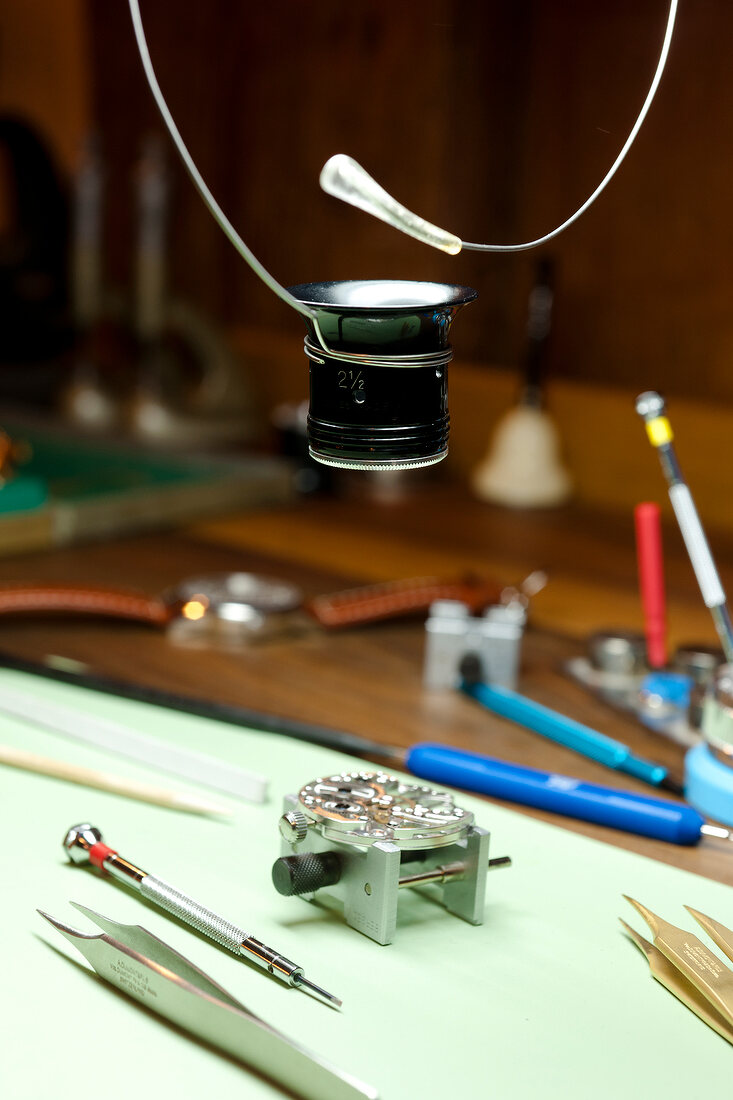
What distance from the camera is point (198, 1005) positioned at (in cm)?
50

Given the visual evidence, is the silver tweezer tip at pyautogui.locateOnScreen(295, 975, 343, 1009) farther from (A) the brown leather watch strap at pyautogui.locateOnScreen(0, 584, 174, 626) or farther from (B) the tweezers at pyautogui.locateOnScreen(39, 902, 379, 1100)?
Result: (A) the brown leather watch strap at pyautogui.locateOnScreen(0, 584, 174, 626)

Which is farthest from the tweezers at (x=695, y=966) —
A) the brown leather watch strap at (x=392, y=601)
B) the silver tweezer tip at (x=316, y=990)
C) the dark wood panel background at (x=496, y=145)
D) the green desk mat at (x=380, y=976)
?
the dark wood panel background at (x=496, y=145)

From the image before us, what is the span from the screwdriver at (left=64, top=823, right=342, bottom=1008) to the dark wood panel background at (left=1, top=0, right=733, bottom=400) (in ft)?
2.46

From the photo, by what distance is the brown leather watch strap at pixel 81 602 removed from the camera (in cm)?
103

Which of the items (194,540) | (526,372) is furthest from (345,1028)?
(526,372)

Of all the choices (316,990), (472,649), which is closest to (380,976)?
(316,990)

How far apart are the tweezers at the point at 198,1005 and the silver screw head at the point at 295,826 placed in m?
0.08

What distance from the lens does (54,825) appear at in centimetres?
69

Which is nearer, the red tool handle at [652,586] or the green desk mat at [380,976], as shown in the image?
the green desk mat at [380,976]

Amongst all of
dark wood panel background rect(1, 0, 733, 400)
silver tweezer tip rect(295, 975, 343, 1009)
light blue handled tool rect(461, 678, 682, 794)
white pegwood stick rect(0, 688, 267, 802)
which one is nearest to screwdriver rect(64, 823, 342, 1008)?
silver tweezer tip rect(295, 975, 343, 1009)

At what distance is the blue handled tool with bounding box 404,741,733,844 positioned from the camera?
70cm

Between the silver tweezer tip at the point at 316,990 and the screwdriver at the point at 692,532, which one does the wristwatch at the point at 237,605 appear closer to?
the screwdriver at the point at 692,532

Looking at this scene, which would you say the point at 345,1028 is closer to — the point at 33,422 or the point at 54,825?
the point at 54,825

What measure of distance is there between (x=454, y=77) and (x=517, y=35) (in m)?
0.09
